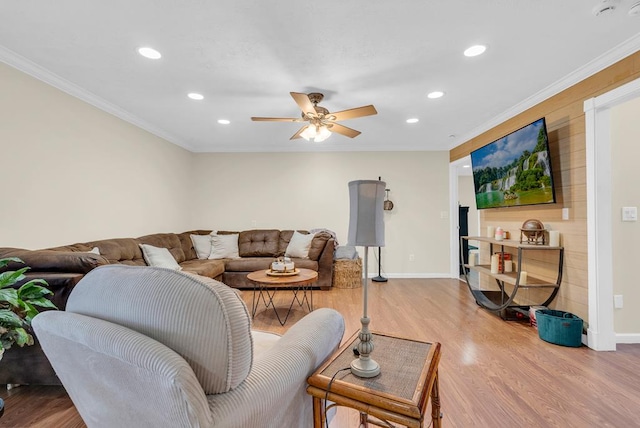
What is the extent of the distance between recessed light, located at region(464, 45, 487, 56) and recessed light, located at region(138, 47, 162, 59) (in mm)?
2428

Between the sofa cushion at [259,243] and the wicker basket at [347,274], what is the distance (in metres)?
1.13

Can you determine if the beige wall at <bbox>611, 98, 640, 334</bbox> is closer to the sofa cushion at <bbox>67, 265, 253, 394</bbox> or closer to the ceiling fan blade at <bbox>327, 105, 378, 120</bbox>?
the ceiling fan blade at <bbox>327, 105, 378, 120</bbox>

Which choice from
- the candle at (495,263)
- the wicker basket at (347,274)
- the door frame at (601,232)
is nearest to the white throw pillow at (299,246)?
the wicker basket at (347,274)

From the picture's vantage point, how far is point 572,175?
2682mm

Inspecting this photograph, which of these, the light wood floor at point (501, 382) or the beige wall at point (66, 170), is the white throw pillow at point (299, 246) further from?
the beige wall at point (66, 170)

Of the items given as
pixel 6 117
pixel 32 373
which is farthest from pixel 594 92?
pixel 6 117

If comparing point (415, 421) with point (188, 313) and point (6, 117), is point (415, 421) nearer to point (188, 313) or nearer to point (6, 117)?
point (188, 313)

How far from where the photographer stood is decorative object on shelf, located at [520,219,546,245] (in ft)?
9.64

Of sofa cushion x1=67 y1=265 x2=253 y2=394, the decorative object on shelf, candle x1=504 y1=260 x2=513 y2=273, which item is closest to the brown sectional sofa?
sofa cushion x1=67 y1=265 x2=253 y2=394

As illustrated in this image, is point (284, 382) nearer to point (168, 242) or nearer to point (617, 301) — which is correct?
point (617, 301)

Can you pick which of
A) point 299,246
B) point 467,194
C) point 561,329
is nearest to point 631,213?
point 561,329

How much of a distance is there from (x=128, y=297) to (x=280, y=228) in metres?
4.58

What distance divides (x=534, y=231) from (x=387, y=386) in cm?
279

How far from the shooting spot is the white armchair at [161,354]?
27.6 inches
